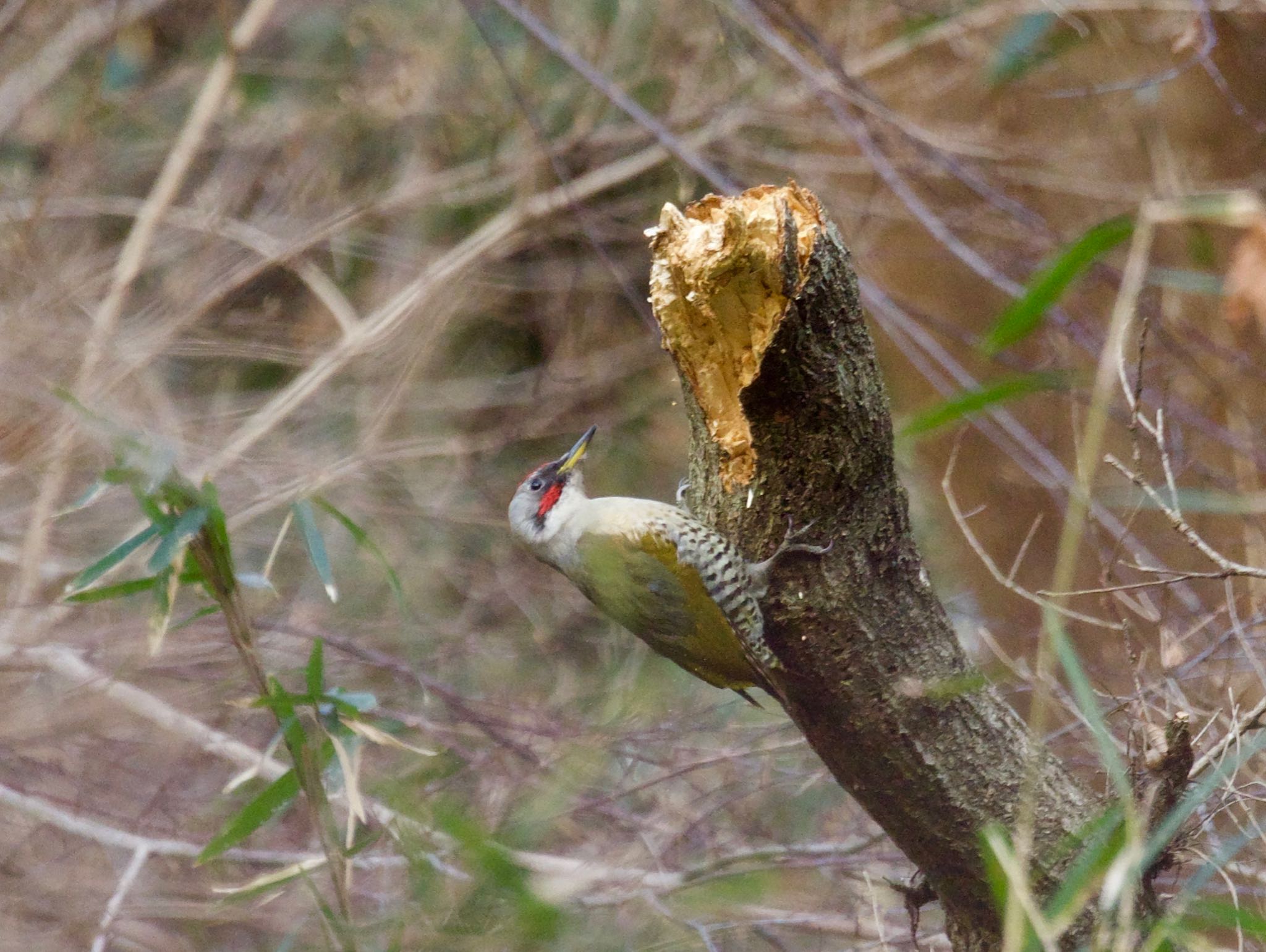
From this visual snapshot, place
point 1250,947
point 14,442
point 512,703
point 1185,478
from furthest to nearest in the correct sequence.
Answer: point 512,703
point 14,442
point 1185,478
point 1250,947

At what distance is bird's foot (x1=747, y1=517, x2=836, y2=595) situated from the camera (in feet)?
6.29

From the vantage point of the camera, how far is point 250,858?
3814 mm

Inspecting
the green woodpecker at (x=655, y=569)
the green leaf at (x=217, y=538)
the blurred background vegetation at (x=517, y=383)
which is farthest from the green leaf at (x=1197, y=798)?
the green leaf at (x=217, y=538)

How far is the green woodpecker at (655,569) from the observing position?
2342 mm

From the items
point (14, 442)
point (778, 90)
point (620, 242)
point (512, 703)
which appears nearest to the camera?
point (14, 442)

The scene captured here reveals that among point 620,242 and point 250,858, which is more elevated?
point 620,242

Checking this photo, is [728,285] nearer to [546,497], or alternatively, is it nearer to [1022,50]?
[546,497]

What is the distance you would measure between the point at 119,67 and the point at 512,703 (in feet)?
11.1

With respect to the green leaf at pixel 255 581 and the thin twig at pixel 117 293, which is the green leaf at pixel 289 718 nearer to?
the green leaf at pixel 255 581

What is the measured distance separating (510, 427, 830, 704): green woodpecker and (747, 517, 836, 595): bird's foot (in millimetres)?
140

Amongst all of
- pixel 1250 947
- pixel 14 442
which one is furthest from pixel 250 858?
pixel 1250 947

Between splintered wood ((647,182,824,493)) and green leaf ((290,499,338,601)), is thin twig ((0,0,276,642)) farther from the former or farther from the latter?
splintered wood ((647,182,824,493))

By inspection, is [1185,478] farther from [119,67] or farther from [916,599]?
[119,67]

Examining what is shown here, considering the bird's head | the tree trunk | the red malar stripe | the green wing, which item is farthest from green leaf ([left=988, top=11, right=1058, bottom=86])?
the tree trunk
